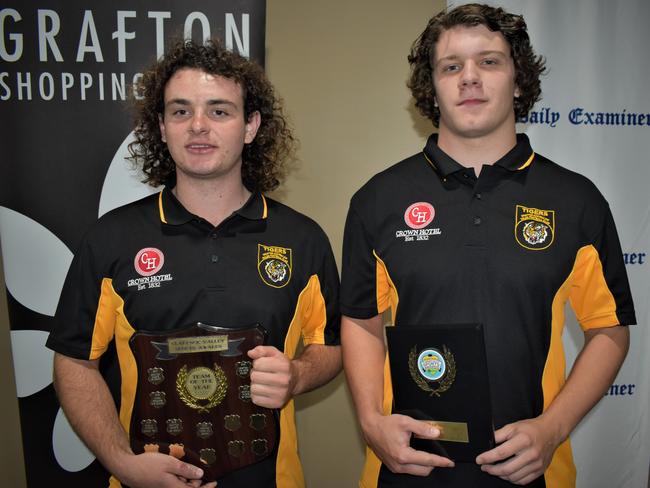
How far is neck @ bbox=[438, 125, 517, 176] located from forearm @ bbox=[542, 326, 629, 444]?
0.65 meters

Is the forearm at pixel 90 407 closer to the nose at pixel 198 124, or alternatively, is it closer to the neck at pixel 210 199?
the neck at pixel 210 199

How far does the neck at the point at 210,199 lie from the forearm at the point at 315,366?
21.6 inches

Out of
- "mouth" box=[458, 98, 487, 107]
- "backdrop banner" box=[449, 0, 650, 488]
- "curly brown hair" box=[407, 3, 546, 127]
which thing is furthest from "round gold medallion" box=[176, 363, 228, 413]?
"backdrop banner" box=[449, 0, 650, 488]

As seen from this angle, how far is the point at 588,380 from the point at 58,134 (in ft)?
7.41

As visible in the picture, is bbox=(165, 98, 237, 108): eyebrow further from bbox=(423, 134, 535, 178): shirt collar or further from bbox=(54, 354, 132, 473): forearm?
bbox=(54, 354, 132, 473): forearm

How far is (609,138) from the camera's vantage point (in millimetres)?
3176

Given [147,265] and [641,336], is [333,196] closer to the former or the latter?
[147,265]

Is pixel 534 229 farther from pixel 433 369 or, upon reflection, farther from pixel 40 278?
pixel 40 278

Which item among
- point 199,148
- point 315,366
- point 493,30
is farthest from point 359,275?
point 493,30

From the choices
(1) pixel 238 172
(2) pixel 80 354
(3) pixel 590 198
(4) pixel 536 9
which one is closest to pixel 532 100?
(3) pixel 590 198

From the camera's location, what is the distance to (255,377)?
1758 mm

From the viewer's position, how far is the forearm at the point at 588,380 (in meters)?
1.76

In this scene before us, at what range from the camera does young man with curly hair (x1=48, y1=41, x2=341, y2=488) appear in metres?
1.90

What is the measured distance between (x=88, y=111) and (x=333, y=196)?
1.29 m
